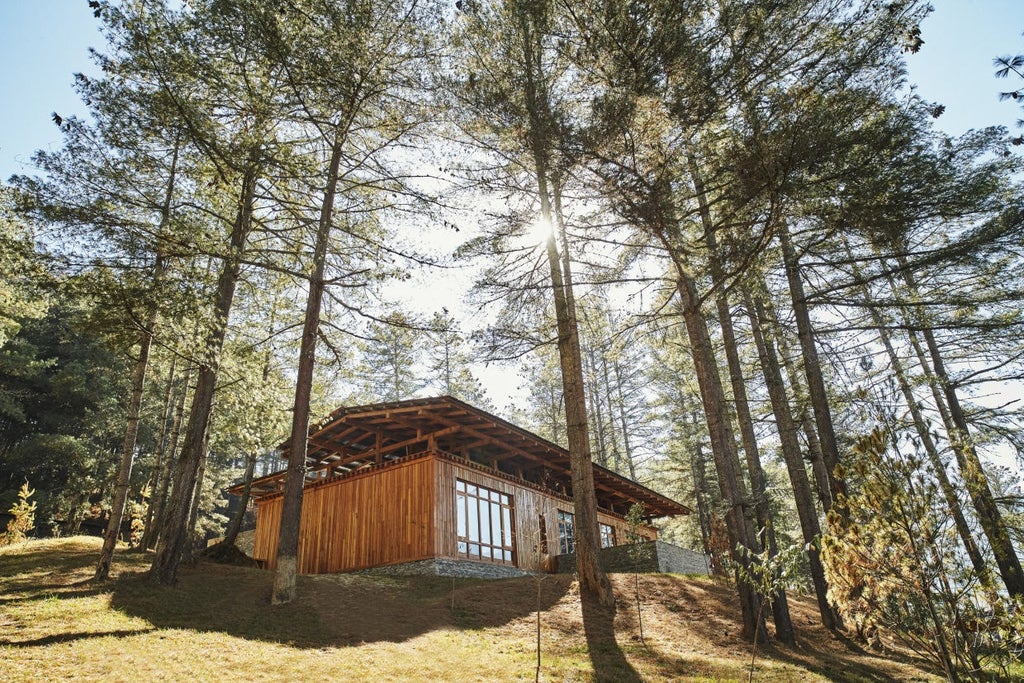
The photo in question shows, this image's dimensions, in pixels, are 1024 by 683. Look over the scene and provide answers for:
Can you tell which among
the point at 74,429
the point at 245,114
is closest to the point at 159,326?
the point at 245,114

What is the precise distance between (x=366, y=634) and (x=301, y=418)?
385 cm

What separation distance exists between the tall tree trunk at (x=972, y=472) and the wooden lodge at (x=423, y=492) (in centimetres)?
857

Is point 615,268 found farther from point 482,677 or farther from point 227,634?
point 227,634

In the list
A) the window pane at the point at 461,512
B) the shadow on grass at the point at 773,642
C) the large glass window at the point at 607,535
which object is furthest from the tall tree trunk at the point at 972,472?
the large glass window at the point at 607,535

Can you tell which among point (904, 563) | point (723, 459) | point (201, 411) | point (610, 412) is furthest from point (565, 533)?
point (904, 563)

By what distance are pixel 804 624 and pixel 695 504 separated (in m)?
15.6

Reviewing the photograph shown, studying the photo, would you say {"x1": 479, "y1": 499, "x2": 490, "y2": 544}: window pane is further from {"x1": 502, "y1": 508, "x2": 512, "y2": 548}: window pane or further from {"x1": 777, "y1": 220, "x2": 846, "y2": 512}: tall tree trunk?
{"x1": 777, "y1": 220, "x2": 846, "y2": 512}: tall tree trunk

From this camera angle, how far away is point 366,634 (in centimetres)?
761

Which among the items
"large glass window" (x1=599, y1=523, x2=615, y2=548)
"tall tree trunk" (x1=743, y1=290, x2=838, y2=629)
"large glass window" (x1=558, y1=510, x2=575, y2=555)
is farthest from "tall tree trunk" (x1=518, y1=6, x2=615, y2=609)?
"large glass window" (x1=599, y1=523, x2=615, y2=548)

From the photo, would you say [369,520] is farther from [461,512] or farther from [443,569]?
[443,569]

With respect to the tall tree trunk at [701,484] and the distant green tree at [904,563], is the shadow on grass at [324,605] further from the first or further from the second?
the tall tree trunk at [701,484]

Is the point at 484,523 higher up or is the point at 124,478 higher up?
the point at 124,478

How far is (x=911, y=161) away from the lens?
733cm

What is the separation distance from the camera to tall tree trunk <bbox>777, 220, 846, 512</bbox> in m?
8.62
